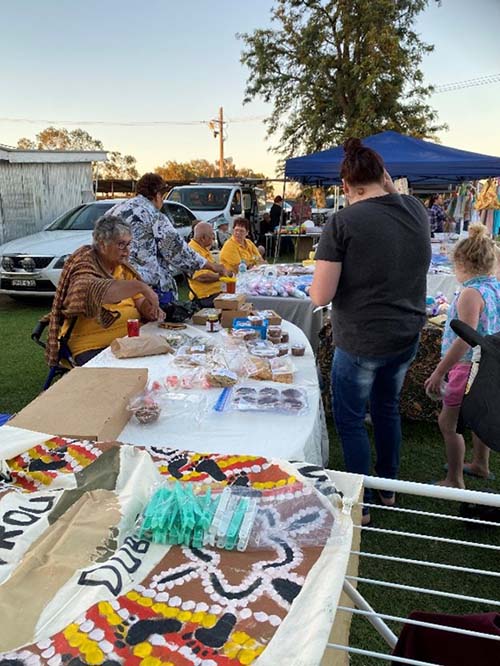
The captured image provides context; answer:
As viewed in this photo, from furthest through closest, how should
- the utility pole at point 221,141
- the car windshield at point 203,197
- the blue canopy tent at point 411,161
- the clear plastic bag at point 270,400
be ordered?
1. the utility pole at point 221,141
2. the car windshield at point 203,197
3. the blue canopy tent at point 411,161
4. the clear plastic bag at point 270,400

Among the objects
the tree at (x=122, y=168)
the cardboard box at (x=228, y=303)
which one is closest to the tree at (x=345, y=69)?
the cardboard box at (x=228, y=303)

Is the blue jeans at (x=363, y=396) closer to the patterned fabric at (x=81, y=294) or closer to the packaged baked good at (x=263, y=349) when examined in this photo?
the packaged baked good at (x=263, y=349)

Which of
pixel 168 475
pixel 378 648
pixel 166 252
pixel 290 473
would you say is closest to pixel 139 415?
pixel 168 475

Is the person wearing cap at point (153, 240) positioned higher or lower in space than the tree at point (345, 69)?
lower

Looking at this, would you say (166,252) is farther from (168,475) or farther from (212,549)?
(212,549)

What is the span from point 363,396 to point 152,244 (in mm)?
2061

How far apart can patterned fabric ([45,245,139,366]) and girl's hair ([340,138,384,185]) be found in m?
1.40

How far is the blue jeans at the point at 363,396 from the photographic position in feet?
7.63

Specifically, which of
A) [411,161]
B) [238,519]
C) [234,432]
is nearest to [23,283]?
[411,161]

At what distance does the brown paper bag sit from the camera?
2.49 m

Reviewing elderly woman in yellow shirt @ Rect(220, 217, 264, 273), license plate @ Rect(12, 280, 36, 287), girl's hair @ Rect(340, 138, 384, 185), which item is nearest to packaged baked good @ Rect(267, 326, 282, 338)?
girl's hair @ Rect(340, 138, 384, 185)

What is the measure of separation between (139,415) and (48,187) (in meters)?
11.1

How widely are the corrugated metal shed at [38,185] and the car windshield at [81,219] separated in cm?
209

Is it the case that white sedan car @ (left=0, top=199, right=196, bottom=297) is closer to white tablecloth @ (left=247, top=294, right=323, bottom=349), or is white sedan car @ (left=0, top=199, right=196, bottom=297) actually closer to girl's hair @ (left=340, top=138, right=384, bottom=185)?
white tablecloth @ (left=247, top=294, right=323, bottom=349)
